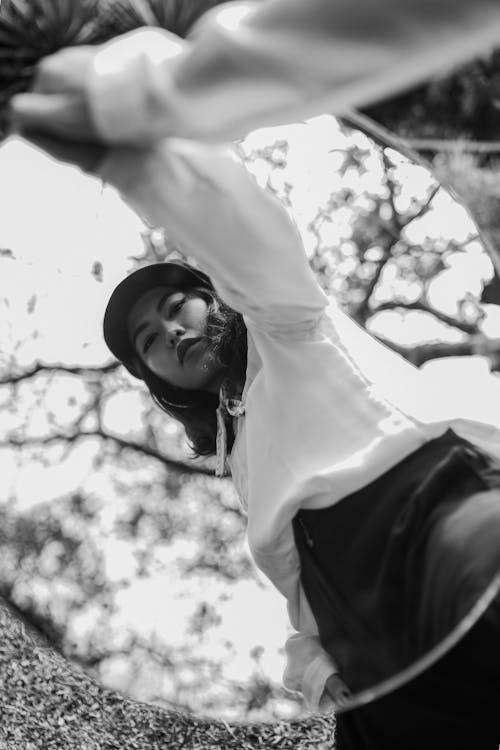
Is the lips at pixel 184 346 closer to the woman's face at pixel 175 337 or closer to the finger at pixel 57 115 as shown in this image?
the woman's face at pixel 175 337

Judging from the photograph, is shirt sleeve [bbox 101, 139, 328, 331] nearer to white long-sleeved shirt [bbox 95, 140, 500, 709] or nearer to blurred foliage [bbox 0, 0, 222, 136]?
white long-sleeved shirt [bbox 95, 140, 500, 709]

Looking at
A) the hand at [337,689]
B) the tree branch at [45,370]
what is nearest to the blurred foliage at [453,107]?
the tree branch at [45,370]

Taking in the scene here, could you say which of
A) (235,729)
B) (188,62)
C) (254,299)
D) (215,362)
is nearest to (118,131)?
(188,62)

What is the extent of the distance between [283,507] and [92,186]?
0.37m

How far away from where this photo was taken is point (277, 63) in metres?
0.63

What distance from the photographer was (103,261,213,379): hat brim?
0.97m

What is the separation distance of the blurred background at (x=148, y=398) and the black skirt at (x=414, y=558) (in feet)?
0.26

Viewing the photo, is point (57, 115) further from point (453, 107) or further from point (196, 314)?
point (453, 107)

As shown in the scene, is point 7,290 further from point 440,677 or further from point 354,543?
point 440,677

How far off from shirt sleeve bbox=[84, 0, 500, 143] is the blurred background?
0.81 ft

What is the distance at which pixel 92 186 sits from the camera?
36.9 inches

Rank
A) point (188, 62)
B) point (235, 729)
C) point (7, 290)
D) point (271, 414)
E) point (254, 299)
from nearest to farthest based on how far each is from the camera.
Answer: point (188, 62) → point (254, 299) → point (271, 414) → point (7, 290) → point (235, 729)

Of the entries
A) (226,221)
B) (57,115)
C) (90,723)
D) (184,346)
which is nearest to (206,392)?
(184,346)

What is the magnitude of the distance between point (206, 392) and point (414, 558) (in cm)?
28
